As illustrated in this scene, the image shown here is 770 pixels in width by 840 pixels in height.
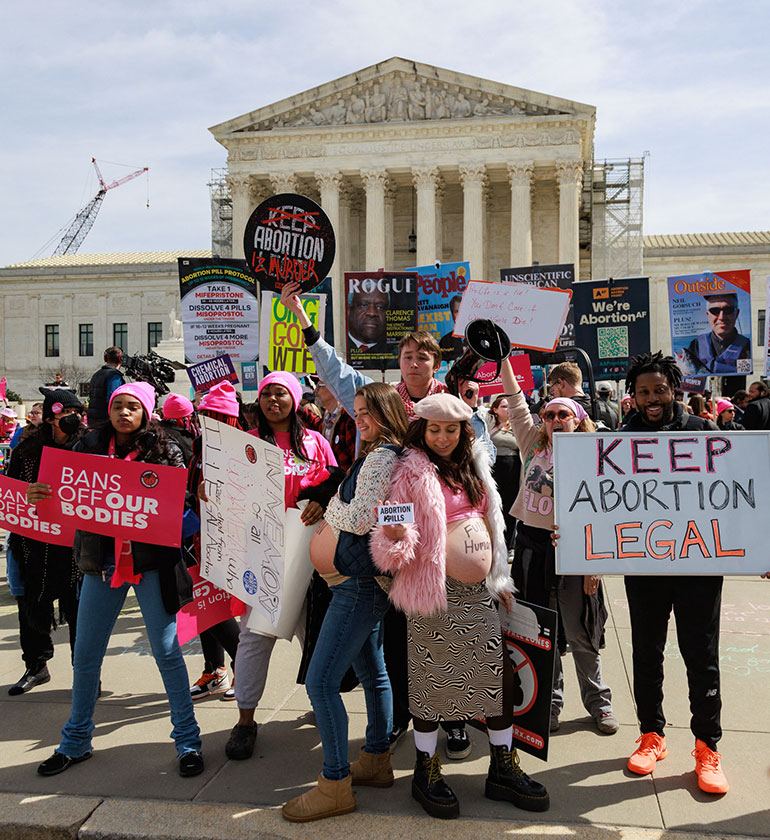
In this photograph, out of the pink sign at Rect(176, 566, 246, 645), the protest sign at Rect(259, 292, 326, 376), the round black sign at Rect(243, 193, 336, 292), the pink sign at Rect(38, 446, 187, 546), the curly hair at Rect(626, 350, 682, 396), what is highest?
the round black sign at Rect(243, 193, 336, 292)

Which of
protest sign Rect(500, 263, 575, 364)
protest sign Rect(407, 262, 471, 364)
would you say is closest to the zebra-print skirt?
protest sign Rect(407, 262, 471, 364)

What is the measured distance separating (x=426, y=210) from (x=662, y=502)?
42.8 metres

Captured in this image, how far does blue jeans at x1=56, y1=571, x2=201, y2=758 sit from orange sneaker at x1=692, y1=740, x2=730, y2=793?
8.21 feet

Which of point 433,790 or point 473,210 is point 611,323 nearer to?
point 433,790

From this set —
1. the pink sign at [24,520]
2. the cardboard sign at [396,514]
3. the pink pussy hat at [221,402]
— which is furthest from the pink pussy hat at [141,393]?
the cardboard sign at [396,514]

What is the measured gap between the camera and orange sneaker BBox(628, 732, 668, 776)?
3971mm

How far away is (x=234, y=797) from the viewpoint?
384cm

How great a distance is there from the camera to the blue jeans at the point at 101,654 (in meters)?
4.19

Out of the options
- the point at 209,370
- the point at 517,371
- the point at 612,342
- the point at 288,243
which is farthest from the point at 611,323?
the point at 288,243

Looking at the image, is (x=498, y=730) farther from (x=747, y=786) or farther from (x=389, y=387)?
(x=389, y=387)

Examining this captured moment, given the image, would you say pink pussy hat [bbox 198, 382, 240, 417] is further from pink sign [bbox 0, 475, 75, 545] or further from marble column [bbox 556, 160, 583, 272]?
marble column [bbox 556, 160, 583, 272]

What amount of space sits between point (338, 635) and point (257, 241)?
389 cm

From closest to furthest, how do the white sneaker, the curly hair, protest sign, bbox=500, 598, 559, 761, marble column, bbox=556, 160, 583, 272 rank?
protest sign, bbox=500, 598, 559, 761 → the curly hair → the white sneaker → marble column, bbox=556, 160, 583, 272

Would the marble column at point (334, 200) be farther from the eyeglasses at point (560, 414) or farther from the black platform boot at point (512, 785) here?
the black platform boot at point (512, 785)
